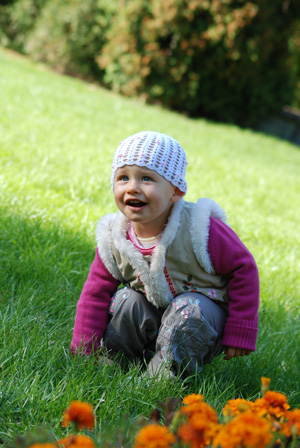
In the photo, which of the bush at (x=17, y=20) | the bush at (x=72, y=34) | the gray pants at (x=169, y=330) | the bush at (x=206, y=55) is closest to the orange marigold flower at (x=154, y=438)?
the gray pants at (x=169, y=330)

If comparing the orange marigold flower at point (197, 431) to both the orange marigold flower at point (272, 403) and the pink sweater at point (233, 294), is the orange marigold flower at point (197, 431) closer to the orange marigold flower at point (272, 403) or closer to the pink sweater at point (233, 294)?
the orange marigold flower at point (272, 403)

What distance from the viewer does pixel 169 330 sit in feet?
6.61

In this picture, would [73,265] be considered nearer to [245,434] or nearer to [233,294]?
[233,294]

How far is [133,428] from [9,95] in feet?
21.9

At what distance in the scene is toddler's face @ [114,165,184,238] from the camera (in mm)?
1993

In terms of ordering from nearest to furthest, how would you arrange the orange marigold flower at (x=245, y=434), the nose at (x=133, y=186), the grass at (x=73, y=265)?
A: the orange marigold flower at (x=245, y=434)
the grass at (x=73, y=265)
the nose at (x=133, y=186)

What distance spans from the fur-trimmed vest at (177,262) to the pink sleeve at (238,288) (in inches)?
1.8

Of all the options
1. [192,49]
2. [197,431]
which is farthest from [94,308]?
[192,49]

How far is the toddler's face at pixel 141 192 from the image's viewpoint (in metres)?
1.99

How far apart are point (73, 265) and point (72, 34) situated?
14.3m

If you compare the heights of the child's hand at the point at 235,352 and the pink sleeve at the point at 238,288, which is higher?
the pink sleeve at the point at 238,288

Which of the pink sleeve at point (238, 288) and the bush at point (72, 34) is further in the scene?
the bush at point (72, 34)

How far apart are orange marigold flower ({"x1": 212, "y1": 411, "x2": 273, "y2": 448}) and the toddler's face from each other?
1.07 metres

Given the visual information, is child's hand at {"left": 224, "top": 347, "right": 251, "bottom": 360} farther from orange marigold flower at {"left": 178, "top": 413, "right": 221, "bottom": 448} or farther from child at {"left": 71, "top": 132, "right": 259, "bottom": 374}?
orange marigold flower at {"left": 178, "top": 413, "right": 221, "bottom": 448}
